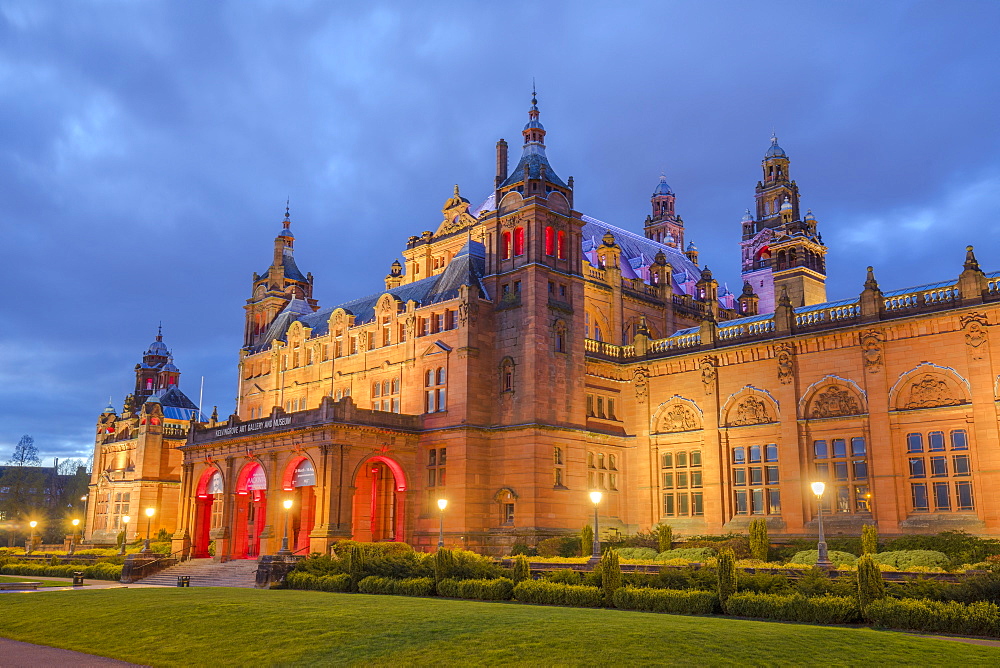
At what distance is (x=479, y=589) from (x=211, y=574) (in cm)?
2364

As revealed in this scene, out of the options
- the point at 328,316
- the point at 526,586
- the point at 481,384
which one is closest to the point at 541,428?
the point at 481,384

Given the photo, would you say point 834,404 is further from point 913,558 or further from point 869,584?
point 869,584

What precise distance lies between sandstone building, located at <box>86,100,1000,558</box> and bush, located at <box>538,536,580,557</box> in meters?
2.68

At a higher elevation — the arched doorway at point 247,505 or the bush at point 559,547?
the arched doorway at point 247,505

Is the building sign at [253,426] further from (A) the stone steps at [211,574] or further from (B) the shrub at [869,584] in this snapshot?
(B) the shrub at [869,584]

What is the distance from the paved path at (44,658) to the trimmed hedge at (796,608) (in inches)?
686

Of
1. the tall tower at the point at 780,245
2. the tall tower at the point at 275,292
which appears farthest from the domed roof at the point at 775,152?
the tall tower at the point at 275,292

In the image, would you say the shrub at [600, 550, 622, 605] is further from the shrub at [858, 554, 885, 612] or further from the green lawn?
the shrub at [858, 554, 885, 612]

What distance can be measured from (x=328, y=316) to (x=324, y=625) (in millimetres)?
46843

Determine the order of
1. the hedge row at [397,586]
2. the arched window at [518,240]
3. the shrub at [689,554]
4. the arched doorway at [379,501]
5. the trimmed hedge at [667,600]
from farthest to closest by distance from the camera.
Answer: the arched window at [518,240] < the arched doorway at [379,501] < the shrub at [689,554] < the hedge row at [397,586] < the trimmed hedge at [667,600]

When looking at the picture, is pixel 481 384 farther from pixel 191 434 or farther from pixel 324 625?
pixel 324 625

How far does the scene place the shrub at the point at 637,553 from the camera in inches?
1693

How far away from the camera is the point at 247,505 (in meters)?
59.5

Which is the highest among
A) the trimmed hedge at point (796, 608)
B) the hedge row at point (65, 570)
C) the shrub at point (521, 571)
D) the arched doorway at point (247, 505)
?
the arched doorway at point (247, 505)
